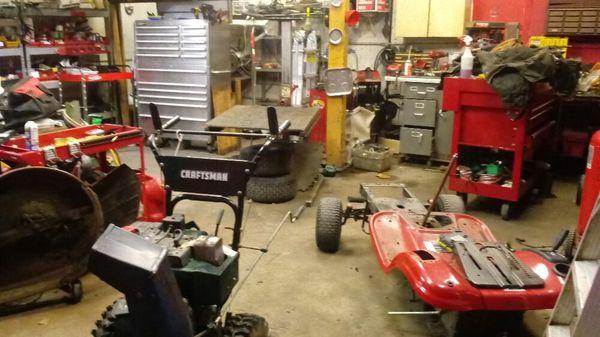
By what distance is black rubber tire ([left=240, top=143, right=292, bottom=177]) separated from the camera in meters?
4.38

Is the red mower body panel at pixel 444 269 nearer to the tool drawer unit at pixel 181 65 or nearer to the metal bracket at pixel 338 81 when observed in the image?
the metal bracket at pixel 338 81

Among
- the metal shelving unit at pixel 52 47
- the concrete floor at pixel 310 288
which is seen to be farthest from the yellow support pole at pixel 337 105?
the metal shelving unit at pixel 52 47

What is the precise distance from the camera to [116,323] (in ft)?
5.98

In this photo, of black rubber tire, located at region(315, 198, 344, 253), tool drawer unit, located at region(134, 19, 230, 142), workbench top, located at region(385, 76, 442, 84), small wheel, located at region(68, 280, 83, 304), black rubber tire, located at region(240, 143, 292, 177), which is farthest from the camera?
tool drawer unit, located at region(134, 19, 230, 142)

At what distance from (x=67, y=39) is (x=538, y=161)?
17.5 feet

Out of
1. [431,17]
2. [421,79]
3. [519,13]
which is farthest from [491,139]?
[519,13]

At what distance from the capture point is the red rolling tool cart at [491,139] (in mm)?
3982

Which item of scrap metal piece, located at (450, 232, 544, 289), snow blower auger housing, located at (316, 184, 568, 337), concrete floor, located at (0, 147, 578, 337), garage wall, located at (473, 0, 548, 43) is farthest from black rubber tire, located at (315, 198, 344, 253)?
garage wall, located at (473, 0, 548, 43)

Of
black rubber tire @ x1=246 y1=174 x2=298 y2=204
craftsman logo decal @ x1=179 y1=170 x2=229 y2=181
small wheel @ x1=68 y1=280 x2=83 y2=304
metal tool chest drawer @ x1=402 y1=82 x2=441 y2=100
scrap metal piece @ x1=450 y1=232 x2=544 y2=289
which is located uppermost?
metal tool chest drawer @ x1=402 y1=82 x2=441 y2=100

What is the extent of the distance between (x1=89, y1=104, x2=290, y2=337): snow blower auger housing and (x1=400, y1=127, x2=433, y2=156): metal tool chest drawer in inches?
141

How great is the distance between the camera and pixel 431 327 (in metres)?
2.61

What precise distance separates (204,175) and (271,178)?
2.24m

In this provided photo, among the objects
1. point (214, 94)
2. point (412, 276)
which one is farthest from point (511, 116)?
point (214, 94)

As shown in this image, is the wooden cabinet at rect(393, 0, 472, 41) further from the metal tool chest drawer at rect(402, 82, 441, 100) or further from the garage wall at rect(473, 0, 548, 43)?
the metal tool chest drawer at rect(402, 82, 441, 100)
